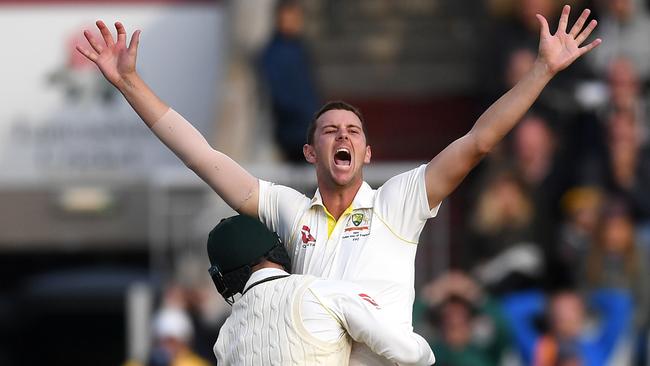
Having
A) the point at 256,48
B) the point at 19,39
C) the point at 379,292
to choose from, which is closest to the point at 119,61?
the point at 379,292

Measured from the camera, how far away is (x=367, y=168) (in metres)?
13.5

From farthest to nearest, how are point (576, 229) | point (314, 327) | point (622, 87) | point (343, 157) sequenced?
point (622, 87) < point (576, 229) < point (343, 157) < point (314, 327)

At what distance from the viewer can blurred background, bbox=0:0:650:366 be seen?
12.0 meters

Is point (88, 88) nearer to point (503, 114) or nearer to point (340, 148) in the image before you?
point (340, 148)

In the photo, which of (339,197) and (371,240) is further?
(339,197)

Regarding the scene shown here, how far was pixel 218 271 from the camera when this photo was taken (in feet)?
22.9

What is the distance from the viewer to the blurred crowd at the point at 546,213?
11.8 meters

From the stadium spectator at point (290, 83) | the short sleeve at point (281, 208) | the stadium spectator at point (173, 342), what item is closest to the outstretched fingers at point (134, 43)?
the short sleeve at point (281, 208)

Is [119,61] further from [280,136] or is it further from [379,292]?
[280,136]

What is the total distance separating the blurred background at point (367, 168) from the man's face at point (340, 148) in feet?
15.1

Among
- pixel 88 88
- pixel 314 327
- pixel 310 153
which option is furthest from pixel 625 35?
pixel 314 327

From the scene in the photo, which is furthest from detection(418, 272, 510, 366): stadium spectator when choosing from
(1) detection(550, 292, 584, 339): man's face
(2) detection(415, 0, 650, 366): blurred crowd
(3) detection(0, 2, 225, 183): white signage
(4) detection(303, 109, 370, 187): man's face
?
(4) detection(303, 109, 370, 187): man's face

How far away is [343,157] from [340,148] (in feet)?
0.25

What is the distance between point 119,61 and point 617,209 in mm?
5432
